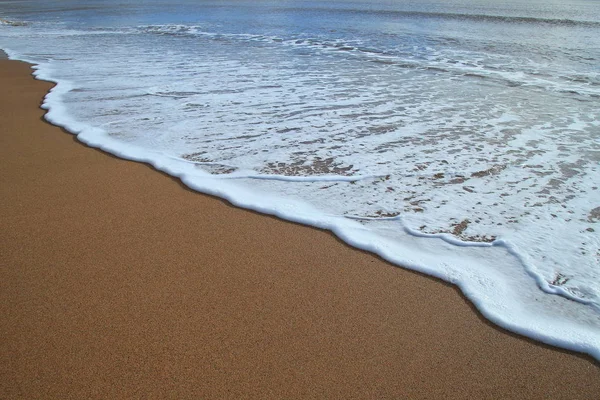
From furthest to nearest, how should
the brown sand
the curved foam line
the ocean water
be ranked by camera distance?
the ocean water → the curved foam line → the brown sand

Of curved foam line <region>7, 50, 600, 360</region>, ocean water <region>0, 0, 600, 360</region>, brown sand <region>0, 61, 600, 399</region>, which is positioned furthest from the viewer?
ocean water <region>0, 0, 600, 360</region>

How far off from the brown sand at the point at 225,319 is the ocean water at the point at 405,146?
0.22 m

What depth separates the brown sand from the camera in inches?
67.5

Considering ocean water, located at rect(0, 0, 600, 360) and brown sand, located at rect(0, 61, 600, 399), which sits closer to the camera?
brown sand, located at rect(0, 61, 600, 399)

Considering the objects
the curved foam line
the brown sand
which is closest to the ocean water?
the curved foam line

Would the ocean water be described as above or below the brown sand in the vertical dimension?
above

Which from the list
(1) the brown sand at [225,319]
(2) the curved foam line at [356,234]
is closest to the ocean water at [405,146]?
A: (2) the curved foam line at [356,234]

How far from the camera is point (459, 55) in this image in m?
10.6

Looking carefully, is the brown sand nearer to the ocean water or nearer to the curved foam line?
the curved foam line

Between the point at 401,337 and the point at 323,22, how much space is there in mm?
20106

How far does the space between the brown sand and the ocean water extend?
22 cm

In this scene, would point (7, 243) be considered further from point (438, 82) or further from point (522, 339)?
point (438, 82)

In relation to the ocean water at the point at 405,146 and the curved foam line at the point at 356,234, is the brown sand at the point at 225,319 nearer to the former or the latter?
the curved foam line at the point at 356,234

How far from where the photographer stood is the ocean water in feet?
8.05
